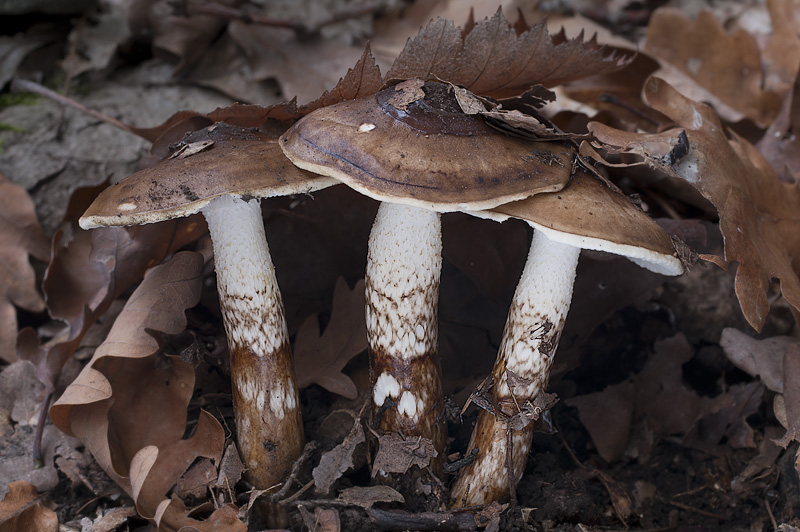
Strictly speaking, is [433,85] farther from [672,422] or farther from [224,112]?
[672,422]

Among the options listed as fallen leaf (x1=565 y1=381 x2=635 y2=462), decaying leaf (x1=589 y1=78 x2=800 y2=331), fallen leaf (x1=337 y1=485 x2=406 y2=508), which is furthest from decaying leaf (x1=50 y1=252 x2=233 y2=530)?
decaying leaf (x1=589 y1=78 x2=800 y2=331)

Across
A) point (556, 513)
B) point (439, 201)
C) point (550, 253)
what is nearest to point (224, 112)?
point (439, 201)

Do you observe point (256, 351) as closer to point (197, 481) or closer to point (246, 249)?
point (246, 249)

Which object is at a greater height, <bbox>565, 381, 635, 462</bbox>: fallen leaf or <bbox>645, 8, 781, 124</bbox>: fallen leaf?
<bbox>645, 8, 781, 124</bbox>: fallen leaf

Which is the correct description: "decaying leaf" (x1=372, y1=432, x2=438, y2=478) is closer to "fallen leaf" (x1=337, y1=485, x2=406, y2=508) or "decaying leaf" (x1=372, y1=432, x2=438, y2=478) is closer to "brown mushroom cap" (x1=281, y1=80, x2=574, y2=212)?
"fallen leaf" (x1=337, y1=485, x2=406, y2=508)

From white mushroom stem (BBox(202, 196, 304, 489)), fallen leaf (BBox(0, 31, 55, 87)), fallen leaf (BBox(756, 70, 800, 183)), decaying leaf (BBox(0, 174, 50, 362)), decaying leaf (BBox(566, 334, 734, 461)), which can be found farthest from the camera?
fallen leaf (BBox(0, 31, 55, 87))

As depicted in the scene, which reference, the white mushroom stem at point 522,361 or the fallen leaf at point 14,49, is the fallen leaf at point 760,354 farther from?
the fallen leaf at point 14,49
